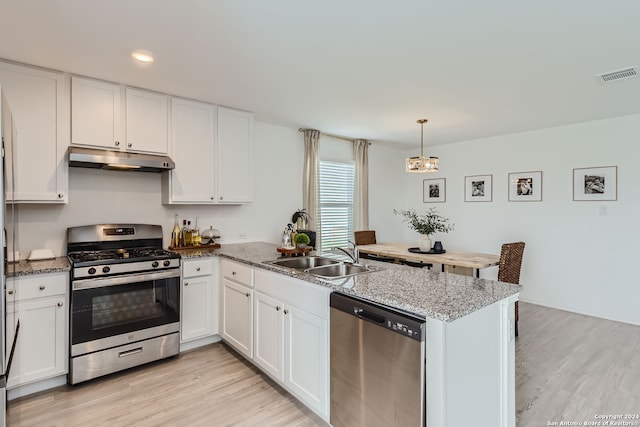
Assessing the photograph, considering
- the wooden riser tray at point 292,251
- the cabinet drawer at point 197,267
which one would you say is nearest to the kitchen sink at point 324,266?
the wooden riser tray at point 292,251

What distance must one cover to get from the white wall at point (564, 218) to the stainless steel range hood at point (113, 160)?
455cm

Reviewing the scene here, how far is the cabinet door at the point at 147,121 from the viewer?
2.98 metres

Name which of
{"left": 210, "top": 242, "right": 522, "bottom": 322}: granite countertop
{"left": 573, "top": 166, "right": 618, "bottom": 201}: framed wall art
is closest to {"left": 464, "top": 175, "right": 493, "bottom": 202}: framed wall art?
{"left": 573, "top": 166, "right": 618, "bottom": 201}: framed wall art

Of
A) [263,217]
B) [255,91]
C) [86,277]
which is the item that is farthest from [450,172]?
[86,277]

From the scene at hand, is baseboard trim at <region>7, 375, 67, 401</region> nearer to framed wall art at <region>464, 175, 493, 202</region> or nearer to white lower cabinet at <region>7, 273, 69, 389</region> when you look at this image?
white lower cabinet at <region>7, 273, 69, 389</region>

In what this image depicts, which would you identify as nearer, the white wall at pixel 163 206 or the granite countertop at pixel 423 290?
the granite countertop at pixel 423 290

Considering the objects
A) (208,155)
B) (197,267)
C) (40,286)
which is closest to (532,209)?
(208,155)

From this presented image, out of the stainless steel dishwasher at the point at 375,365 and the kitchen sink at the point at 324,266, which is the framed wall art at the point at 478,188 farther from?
the stainless steel dishwasher at the point at 375,365

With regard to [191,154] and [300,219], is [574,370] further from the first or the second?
[191,154]

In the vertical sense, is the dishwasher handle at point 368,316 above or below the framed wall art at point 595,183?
below

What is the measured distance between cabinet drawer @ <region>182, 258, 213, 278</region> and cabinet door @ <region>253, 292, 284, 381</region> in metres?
0.75

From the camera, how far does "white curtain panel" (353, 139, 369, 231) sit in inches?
209

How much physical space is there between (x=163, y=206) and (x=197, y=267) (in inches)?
34.1

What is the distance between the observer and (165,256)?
2.87 meters
